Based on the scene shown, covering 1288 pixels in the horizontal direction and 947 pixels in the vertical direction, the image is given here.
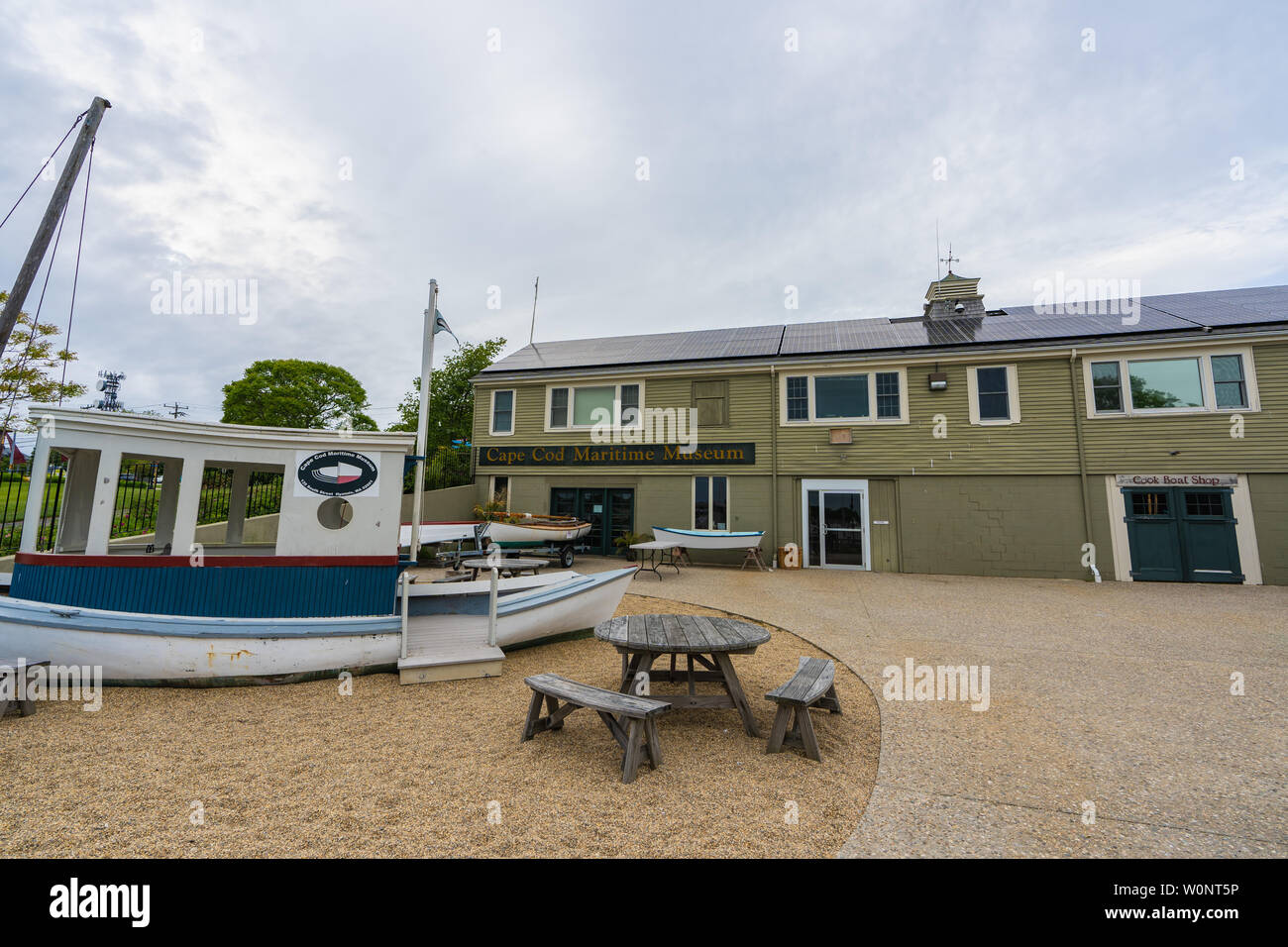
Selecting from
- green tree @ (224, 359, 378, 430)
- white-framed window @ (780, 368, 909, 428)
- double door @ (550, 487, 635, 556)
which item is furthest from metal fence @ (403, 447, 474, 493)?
white-framed window @ (780, 368, 909, 428)

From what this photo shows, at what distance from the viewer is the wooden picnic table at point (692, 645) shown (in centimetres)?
409

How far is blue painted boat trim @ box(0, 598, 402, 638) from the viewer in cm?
481

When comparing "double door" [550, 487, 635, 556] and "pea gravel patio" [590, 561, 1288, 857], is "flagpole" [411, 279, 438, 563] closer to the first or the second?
"pea gravel patio" [590, 561, 1288, 857]

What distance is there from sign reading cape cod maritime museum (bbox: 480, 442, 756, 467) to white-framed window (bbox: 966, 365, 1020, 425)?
599 cm

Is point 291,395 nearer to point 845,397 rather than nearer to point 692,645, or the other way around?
point 845,397

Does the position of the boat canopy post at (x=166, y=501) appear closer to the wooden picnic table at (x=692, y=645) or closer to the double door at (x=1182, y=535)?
the wooden picnic table at (x=692, y=645)

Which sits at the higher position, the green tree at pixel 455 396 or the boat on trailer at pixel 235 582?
the green tree at pixel 455 396

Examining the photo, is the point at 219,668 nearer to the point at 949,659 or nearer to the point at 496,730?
the point at 496,730

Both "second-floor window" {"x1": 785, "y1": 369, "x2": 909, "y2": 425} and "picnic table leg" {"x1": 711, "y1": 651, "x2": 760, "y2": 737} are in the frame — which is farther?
"second-floor window" {"x1": 785, "y1": 369, "x2": 909, "y2": 425}

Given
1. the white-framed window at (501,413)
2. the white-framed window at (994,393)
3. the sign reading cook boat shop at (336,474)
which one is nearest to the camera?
the sign reading cook boat shop at (336,474)

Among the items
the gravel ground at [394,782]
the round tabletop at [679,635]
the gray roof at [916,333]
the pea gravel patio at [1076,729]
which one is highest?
the gray roof at [916,333]

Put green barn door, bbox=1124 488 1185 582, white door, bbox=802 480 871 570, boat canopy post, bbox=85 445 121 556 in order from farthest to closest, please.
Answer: white door, bbox=802 480 871 570 < green barn door, bbox=1124 488 1185 582 < boat canopy post, bbox=85 445 121 556

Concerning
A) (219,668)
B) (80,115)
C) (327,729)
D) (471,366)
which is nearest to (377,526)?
(219,668)

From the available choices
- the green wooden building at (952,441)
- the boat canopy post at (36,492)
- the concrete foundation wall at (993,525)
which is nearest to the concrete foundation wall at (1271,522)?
the green wooden building at (952,441)
